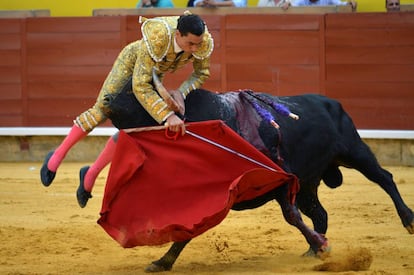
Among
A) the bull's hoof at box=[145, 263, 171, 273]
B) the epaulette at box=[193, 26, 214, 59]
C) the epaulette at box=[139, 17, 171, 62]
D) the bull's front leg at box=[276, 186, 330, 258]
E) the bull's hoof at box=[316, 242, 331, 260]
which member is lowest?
the bull's hoof at box=[145, 263, 171, 273]

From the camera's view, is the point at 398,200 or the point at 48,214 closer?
the point at 398,200

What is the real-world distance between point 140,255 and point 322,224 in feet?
3.02

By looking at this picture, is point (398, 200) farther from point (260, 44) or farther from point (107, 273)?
point (260, 44)

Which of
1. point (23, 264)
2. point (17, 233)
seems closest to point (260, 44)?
point (17, 233)

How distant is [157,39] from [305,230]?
1033mm

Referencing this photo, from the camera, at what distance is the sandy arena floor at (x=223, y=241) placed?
4.20 metres

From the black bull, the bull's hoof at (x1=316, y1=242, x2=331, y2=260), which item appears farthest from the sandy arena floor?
the black bull

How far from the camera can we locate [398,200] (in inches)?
178

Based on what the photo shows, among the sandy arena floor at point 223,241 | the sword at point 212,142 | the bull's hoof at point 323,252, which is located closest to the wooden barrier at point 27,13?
the sandy arena floor at point 223,241

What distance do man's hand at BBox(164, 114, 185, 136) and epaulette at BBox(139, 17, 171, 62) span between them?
0.25 metres

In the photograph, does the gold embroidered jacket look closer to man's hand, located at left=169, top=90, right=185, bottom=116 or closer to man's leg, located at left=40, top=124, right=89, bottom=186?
man's hand, located at left=169, top=90, right=185, bottom=116

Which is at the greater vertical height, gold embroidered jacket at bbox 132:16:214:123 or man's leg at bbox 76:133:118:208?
gold embroidered jacket at bbox 132:16:214:123

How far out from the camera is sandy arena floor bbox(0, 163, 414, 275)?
4.20 meters

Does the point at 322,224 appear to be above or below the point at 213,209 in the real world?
below
